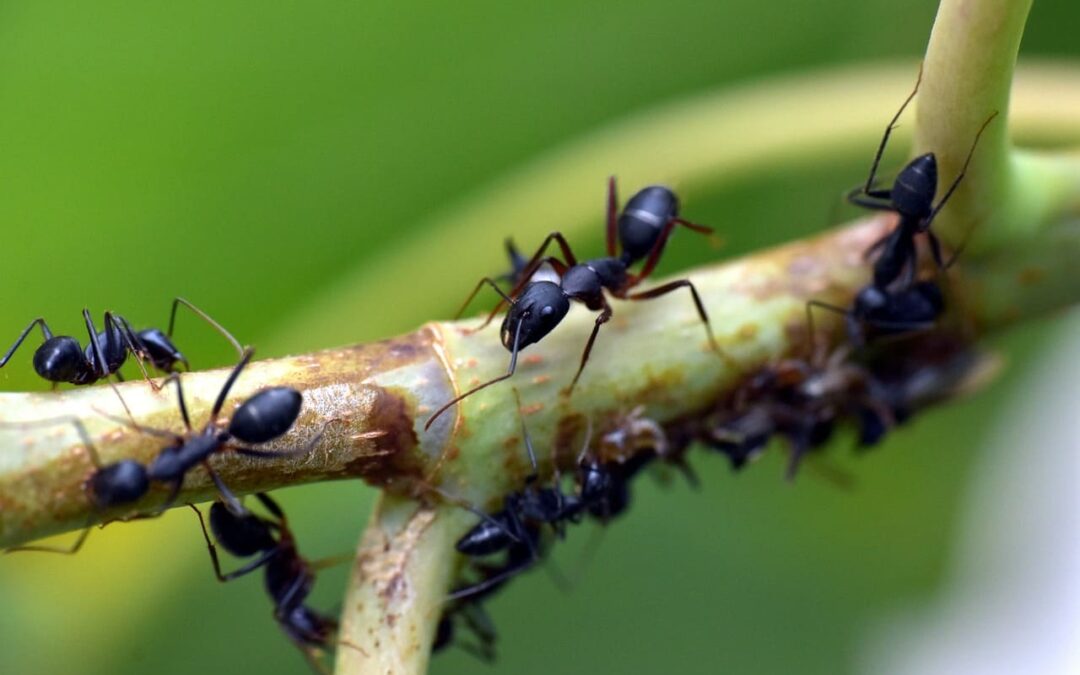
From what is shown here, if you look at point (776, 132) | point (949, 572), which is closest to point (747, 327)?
point (776, 132)

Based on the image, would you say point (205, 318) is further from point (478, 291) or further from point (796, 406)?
point (796, 406)

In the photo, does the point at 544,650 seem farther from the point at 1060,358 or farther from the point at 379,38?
the point at 1060,358

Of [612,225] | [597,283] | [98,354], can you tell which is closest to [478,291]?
[612,225]

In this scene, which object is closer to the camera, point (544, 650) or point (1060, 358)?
point (544, 650)

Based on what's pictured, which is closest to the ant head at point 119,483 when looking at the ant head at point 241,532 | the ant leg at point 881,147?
the ant head at point 241,532

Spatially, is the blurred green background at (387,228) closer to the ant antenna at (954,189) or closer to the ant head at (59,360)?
the ant head at (59,360)

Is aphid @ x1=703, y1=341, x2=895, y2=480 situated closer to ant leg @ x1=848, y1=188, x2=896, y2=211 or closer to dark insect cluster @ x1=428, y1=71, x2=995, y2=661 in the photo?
dark insect cluster @ x1=428, y1=71, x2=995, y2=661

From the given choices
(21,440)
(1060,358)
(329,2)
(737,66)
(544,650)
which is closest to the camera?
(21,440)
